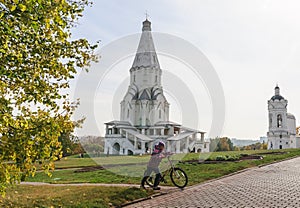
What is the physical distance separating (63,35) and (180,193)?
22.2ft

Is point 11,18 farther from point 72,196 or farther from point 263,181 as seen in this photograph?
point 263,181

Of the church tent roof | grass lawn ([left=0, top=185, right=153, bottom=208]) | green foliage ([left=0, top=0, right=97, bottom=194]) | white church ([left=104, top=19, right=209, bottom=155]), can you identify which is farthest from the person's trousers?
the church tent roof

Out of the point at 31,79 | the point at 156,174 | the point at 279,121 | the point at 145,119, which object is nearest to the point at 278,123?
the point at 279,121

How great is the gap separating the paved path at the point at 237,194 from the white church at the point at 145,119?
36.3 meters

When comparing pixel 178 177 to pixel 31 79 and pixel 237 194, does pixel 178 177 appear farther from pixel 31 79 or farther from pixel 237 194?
pixel 31 79

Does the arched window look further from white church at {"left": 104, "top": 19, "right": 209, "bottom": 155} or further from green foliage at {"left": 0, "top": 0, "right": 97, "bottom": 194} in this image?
green foliage at {"left": 0, "top": 0, "right": 97, "bottom": 194}

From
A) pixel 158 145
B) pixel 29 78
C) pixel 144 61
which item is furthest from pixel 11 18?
pixel 144 61

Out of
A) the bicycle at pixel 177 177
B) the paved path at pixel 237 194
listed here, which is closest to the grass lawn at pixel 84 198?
the paved path at pixel 237 194

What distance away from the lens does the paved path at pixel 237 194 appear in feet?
29.8

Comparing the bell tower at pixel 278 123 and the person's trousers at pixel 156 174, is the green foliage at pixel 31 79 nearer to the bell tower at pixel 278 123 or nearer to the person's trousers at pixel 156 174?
the person's trousers at pixel 156 174

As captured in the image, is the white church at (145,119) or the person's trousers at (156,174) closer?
the person's trousers at (156,174)

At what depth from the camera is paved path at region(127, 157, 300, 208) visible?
9.07 m

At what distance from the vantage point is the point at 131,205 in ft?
29.4

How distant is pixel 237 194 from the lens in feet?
34.3
